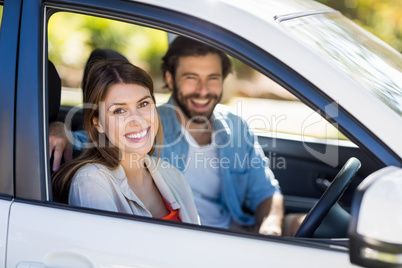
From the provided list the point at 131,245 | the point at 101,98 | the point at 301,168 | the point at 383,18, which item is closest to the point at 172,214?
the point at 101,98

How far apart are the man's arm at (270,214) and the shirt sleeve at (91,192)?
3.89ft

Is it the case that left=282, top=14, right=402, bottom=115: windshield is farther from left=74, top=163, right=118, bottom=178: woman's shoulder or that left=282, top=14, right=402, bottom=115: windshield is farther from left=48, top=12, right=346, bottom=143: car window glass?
left=48, top=12, right=346, bottom=143: car window glass

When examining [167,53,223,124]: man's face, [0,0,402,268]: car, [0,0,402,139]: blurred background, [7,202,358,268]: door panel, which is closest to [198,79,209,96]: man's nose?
[167,53,223,124]: man's face

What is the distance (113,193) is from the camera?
195 cm

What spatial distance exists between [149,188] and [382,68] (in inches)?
38.8

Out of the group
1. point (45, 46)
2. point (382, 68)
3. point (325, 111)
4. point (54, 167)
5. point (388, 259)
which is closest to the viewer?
point (388, 259)

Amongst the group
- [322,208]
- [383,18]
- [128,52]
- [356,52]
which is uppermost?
[383,18]

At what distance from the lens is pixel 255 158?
10.2 ft

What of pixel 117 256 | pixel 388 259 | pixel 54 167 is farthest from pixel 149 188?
pixel 388 259

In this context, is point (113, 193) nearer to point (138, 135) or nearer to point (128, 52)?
point (138, 135)

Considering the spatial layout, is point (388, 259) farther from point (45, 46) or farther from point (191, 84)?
point (191, 84)


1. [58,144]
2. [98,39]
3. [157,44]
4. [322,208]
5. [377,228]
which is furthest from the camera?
[98,39]

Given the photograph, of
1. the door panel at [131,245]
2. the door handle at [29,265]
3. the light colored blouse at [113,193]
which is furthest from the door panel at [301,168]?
the door handle at [29,265]

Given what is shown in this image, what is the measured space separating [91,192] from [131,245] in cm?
39
